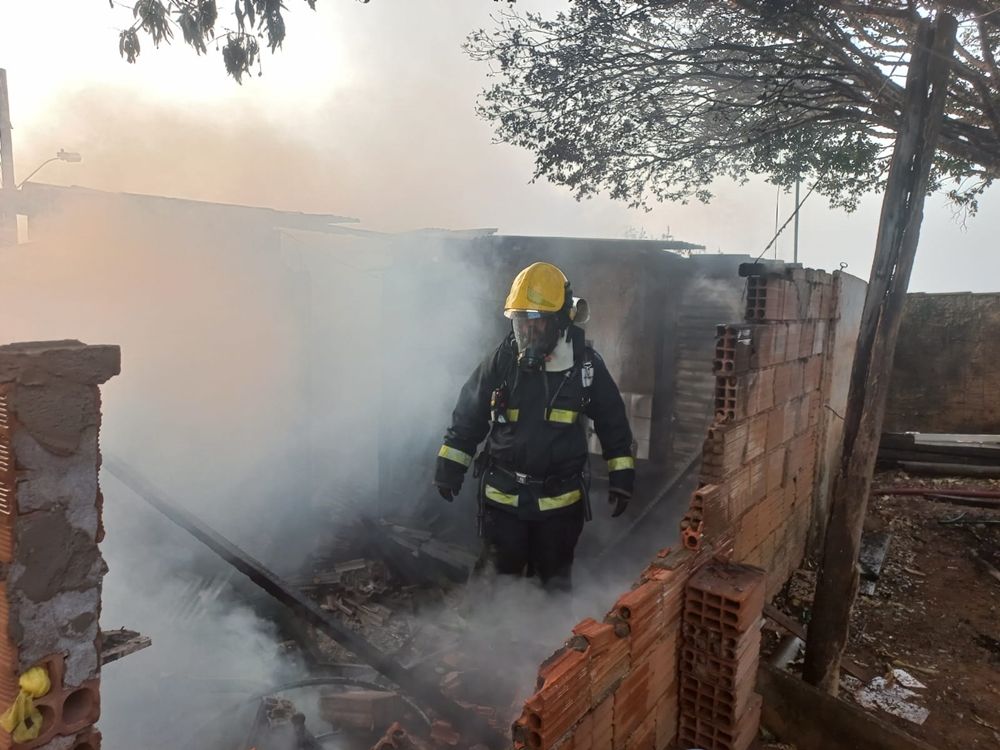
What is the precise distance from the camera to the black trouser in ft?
13.9

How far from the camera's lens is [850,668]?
4605 millimetres

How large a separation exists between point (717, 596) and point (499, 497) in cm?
157

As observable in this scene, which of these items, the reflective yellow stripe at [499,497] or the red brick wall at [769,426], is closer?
the red brick wall at [769,426]

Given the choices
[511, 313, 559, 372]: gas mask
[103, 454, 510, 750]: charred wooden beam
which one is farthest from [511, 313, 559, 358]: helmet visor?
[103, 454, 510, 750]: charred wooden beam

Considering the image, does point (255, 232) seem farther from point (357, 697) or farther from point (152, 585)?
point (357, 697)

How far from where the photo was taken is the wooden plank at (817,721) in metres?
3.35

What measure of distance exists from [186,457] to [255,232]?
159 inches

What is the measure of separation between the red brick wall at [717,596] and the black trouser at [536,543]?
1.01 metres

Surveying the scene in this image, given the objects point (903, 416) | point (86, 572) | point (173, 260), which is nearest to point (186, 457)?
point (173, 260)

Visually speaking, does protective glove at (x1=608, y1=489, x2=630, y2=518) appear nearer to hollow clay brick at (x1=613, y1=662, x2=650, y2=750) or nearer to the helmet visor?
Result: the helmet visor

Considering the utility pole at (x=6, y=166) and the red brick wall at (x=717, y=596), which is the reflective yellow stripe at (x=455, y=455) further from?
the utility pole at (x=6, y=166)

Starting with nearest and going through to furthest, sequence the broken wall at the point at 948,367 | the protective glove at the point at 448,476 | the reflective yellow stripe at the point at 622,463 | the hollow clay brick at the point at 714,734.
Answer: the hollow clay brick at the point at 714,734, the reflective yellow stripe at the point at 622,463, the protective glove at the point at 448,476, the broken wall at the point at 948,367

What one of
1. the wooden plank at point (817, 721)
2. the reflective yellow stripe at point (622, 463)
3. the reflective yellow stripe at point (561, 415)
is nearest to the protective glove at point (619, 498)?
the reflective yellow stripe at point (622, 463)

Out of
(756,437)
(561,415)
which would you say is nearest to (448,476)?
(561,415)
